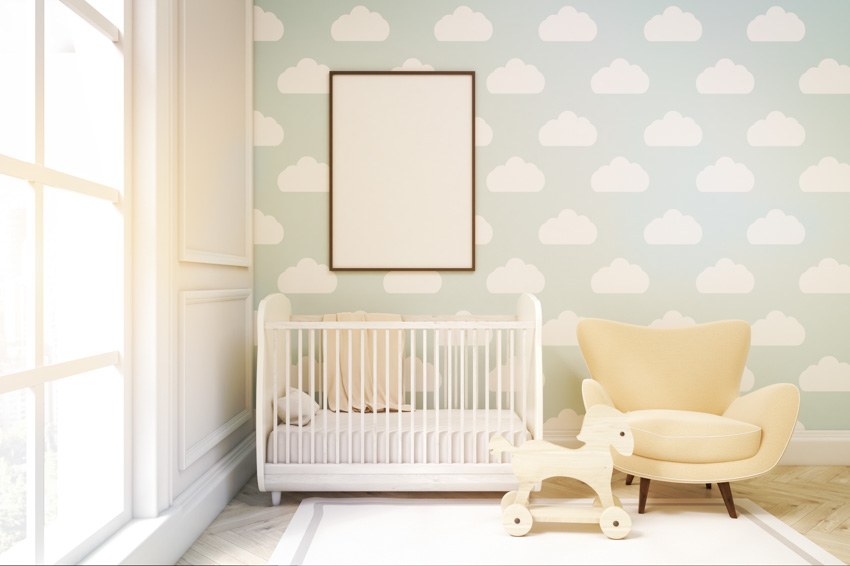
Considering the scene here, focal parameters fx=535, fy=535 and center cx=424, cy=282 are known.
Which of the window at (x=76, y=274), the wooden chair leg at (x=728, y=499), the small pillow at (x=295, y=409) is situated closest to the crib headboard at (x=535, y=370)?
the wooden chair leg at (x=728, y=499)

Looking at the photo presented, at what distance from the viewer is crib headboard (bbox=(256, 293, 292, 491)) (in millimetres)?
2041

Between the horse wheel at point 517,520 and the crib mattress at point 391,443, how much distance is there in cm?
27

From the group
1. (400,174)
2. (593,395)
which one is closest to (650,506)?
(593,395)

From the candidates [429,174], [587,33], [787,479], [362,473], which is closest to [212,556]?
[362,473]

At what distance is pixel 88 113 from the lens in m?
1.65

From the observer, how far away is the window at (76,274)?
1507mm

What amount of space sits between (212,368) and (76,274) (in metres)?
0.65

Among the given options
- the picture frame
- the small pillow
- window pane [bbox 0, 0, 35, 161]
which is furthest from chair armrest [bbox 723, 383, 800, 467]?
window pane [bbox 0, 0, 35, 161]

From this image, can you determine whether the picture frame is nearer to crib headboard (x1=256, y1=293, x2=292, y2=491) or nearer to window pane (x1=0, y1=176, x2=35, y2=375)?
crib headboard (x1=256, y1=293, x2=292, y2=491)

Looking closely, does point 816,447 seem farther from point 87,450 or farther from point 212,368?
point 87,450

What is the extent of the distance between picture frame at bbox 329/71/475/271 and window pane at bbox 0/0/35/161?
1.31 metres

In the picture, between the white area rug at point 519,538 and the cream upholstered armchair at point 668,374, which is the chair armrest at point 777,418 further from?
the white area rug at point 519,538

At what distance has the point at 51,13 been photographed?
1.58 m

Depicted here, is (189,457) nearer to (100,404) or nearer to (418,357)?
(100,404)
